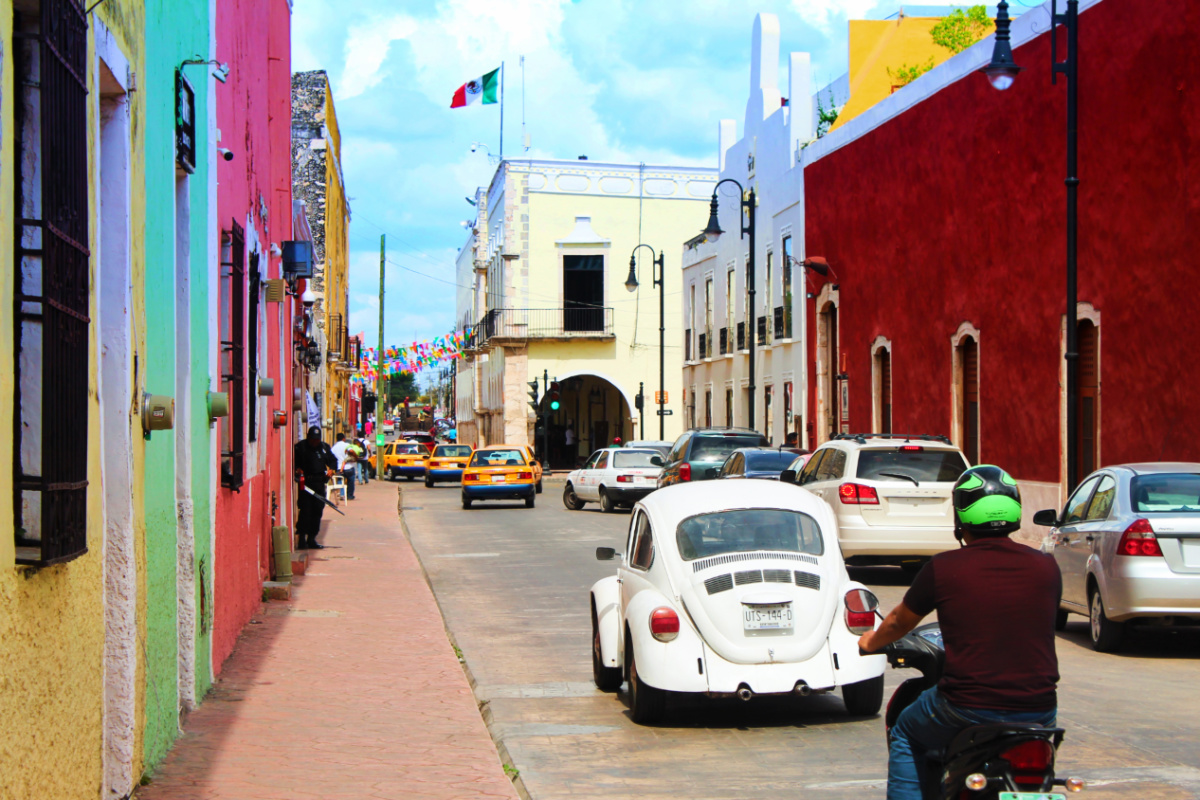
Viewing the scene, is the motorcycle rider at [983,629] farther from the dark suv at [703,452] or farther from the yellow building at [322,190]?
the yellow building at [322,190]

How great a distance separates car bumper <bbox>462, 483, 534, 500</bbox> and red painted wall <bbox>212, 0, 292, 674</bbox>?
13557mm

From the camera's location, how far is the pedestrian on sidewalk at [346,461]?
34.8 meters

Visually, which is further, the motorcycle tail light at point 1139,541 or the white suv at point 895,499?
the white suv at point 895,499

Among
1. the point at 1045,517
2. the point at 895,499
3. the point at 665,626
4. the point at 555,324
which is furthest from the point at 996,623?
the point at 555,324

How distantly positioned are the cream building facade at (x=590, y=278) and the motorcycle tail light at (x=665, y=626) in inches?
1900

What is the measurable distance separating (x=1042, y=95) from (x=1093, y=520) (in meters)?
11.4

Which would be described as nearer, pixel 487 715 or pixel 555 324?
pixel 487 715

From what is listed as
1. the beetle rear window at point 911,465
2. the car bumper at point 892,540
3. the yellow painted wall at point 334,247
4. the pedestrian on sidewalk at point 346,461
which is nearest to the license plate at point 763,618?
the car bumper at point 892,540

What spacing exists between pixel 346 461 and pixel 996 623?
32926mm

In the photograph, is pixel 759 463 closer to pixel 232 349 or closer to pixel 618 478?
pixel 618 478

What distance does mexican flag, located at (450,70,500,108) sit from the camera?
179 feet

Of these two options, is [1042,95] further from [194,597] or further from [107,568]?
[107,568]

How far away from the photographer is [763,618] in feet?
27.1

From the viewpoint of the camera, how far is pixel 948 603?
15.5 feet
